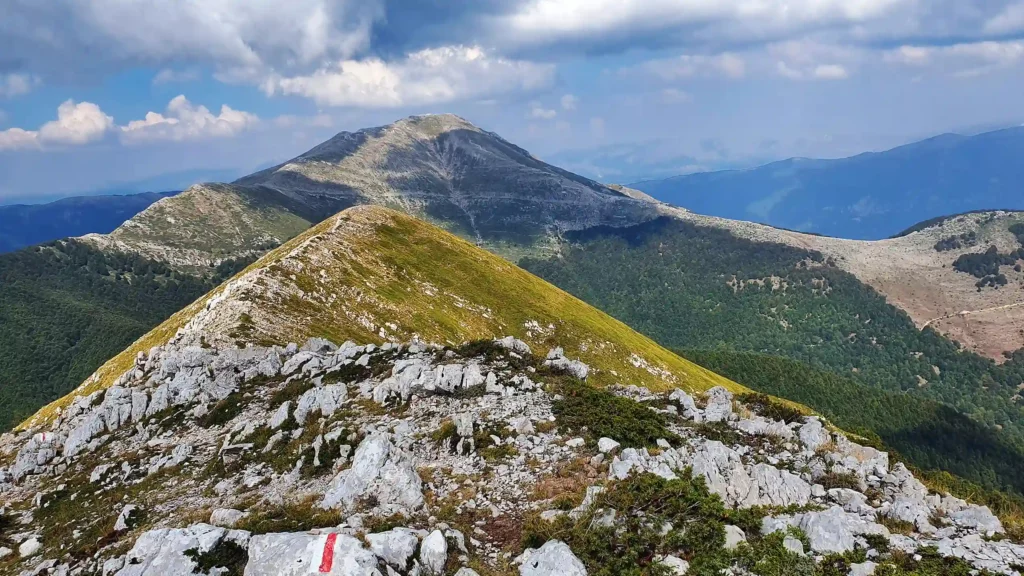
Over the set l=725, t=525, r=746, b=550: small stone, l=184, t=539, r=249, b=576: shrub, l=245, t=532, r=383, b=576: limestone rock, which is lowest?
l=725, t=525, r=746, b=550: small stone

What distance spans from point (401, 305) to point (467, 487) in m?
90.0

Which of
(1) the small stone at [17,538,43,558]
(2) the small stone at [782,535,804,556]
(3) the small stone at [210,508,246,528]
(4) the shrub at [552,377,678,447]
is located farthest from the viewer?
(4) the shrub at [552,377,678,447]

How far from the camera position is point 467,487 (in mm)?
23125

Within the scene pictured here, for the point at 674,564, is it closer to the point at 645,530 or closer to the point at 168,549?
the point at 645,530

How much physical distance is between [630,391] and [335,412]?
2164cm

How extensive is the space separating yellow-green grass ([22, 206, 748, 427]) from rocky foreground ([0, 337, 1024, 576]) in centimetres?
4505

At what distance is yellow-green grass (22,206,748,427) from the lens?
8762 cm

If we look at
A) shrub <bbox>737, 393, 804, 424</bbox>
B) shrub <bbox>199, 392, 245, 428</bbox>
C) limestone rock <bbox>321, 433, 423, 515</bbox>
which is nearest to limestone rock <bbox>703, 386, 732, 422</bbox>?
shrub <bbox>737, 393, 804, 424</bbox>

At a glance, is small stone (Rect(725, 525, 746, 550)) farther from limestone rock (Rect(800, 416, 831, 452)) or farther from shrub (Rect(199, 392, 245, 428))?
shrub (Rect(199, 392, 245, 428))

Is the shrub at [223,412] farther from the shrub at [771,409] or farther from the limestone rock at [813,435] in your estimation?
the limestone rock at [813,435]

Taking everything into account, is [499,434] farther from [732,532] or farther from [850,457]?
[850,457]

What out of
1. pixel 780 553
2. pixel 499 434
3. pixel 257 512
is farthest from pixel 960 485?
pixel 257 512

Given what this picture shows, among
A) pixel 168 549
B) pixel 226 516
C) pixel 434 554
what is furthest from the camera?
pixel 226 516

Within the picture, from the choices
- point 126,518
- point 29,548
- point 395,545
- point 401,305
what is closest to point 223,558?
point 395,545
